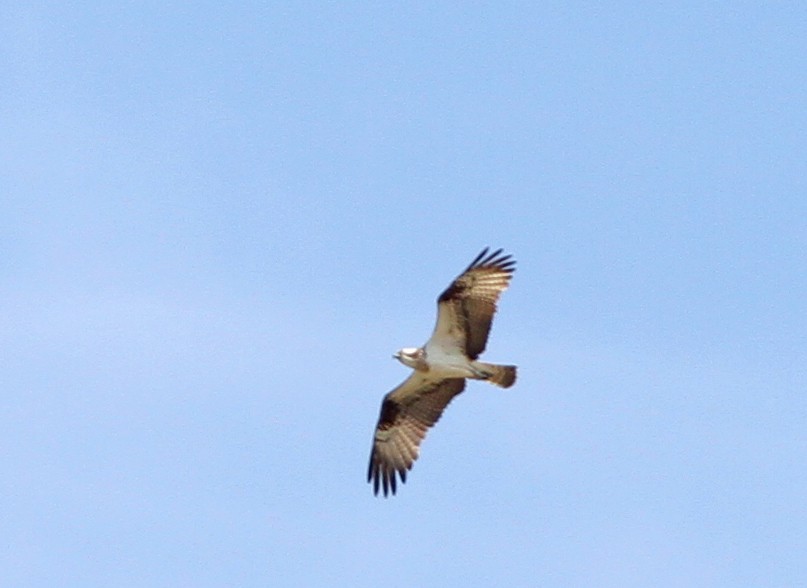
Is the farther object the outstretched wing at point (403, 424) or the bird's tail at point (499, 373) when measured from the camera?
the outstretched wing at point (403, 424)

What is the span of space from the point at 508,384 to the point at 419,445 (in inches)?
84.3

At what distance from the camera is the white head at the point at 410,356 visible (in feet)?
74.5

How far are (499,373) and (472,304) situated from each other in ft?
3.37

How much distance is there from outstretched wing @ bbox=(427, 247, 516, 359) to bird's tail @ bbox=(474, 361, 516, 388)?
211 millimetres

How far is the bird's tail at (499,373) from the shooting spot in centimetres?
2238

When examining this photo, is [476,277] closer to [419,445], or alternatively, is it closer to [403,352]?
[403,352]

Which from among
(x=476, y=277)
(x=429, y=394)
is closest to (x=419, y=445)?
(x=429, y=394)

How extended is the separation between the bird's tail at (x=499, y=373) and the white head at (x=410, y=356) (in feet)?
2.74

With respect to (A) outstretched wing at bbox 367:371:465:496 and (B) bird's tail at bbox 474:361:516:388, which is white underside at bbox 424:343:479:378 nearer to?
(B) bird's tail at bbox 474:361:516:388

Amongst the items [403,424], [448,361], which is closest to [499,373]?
[448,361]

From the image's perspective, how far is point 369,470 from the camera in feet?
79.0

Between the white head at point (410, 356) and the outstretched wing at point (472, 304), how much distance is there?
0.87 ft

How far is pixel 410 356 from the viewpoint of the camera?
22750mm

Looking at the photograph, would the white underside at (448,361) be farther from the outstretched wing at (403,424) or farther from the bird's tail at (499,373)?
the outstretched wing at (403,424)
